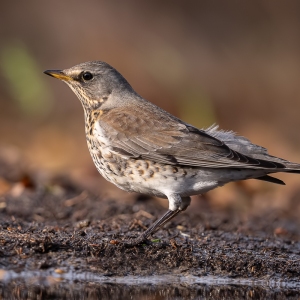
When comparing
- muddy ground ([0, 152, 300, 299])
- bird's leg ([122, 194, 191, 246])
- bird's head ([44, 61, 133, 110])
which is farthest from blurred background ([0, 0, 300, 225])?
bird's leg ([122, 194, 191, 246])

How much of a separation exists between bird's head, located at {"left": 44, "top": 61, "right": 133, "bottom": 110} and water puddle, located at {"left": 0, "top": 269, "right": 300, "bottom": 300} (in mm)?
2907

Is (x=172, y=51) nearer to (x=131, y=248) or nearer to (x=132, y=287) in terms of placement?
(x=131, y=248)

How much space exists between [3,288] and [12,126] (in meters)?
10.4

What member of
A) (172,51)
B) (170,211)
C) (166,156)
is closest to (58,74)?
(166,156)

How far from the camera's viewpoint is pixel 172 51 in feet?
57.1

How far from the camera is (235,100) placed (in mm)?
17969

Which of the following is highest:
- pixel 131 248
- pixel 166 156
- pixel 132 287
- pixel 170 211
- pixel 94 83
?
pixel 94 83

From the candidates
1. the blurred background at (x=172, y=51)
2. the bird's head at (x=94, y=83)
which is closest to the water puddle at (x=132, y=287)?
the bird's head at (x=94, y=83)

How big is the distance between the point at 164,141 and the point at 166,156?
0.24m

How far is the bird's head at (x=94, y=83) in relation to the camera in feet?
28.9

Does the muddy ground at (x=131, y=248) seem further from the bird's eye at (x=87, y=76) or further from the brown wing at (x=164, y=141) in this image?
the bird's eye at (x=87, y=76)

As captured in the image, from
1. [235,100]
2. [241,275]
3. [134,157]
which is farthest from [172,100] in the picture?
[241,275]

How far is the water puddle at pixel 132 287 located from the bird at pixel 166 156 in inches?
35.7

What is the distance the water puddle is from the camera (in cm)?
599
